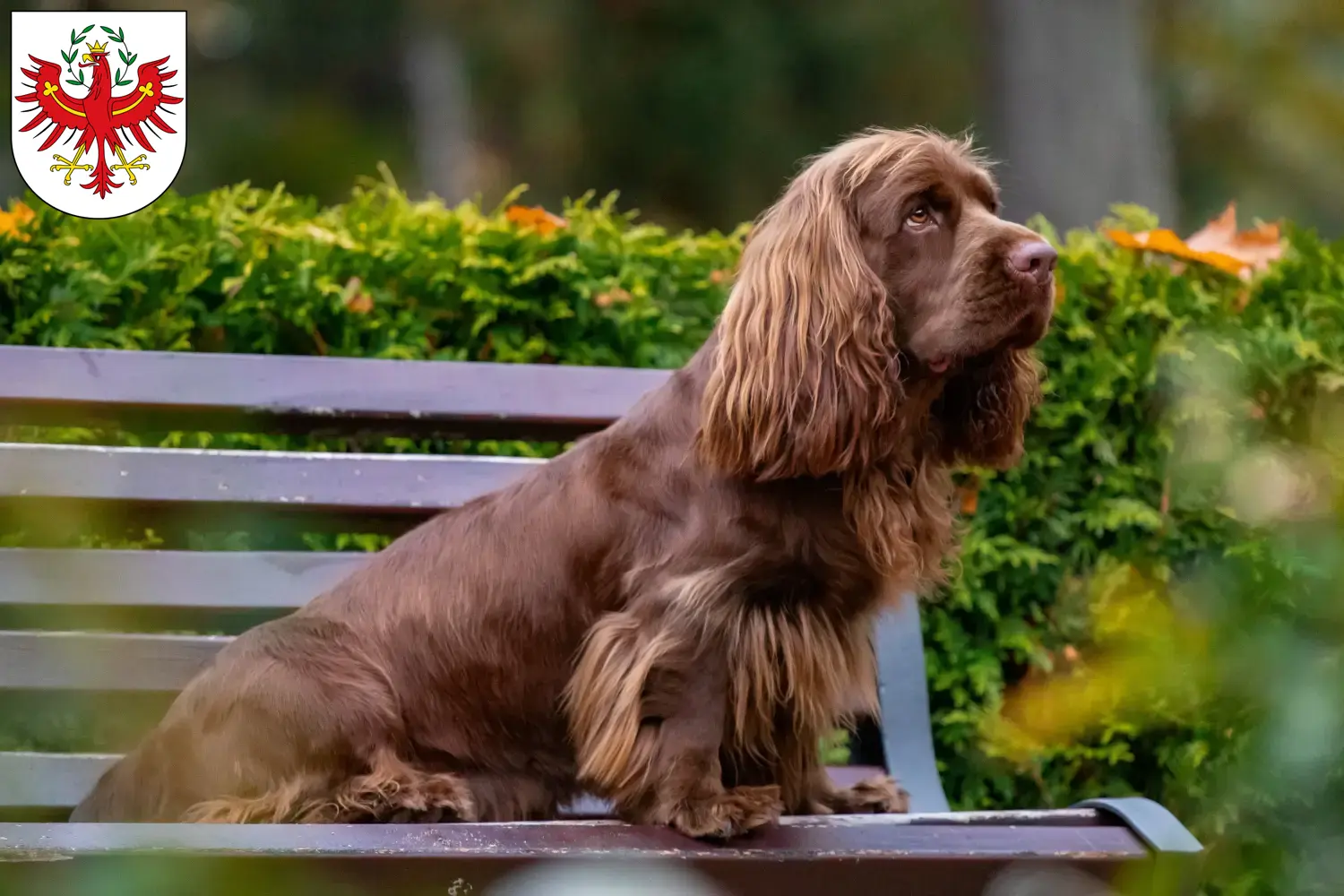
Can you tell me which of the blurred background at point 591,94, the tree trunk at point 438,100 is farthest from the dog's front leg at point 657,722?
the tree trunk at point 438,100

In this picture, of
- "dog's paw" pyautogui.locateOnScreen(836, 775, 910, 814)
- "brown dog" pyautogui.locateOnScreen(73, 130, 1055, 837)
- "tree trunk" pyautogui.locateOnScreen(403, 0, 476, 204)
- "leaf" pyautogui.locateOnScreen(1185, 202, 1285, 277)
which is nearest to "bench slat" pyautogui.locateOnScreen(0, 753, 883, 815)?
"brown dog" pyautogui.locateOnScreen(73, 130, 1055, 837)

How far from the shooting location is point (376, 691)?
248 centimetres

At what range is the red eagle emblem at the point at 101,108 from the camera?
2641 millimetres

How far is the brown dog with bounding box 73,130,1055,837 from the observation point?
7.71 ft

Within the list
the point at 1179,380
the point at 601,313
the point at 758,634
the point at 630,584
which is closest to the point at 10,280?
the point at 601,313

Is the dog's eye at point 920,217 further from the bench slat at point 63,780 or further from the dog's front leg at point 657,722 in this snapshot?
the bench slat at point 63,780

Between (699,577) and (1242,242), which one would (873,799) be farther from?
(1242,242)

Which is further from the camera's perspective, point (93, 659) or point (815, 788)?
point (815, 788)

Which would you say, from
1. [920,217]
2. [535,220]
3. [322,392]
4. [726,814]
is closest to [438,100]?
[535,220]

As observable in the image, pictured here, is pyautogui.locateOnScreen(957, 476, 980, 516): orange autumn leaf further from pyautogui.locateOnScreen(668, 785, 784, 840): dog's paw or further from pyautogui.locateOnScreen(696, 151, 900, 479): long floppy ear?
pyautogui.locateOnScreen(668, 785, 784, 840): dog's paw

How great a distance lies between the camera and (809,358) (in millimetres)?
2377

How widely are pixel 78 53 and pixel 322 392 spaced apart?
2.70ft

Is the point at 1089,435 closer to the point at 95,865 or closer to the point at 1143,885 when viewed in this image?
the point at 1143,885

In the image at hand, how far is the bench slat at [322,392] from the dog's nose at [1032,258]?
1.13 meters
